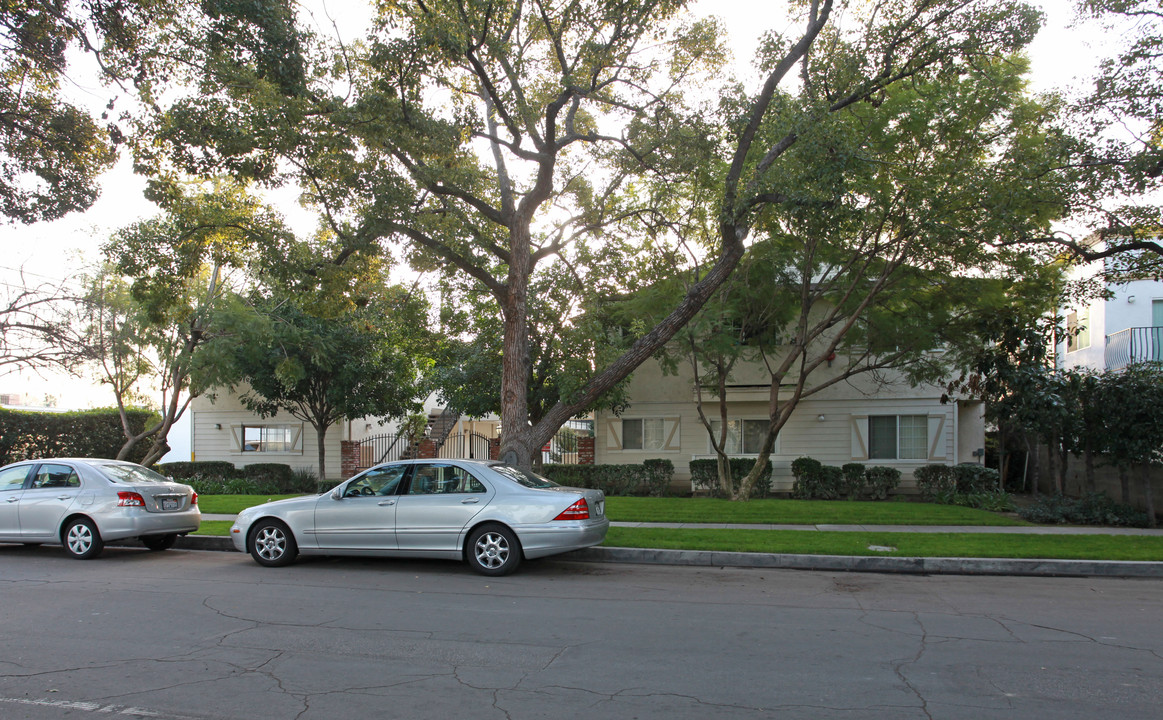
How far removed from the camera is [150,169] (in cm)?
1204

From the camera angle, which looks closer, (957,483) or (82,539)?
(82,539)

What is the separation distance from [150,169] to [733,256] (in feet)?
31.5

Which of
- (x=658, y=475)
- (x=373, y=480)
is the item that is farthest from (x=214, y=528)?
(x=658, y=475)

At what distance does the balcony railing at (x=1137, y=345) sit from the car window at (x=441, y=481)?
61.2ft

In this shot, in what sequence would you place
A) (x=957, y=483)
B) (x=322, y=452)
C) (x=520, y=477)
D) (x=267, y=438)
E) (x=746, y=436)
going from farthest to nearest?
1. (x=267, y=438)
2. (x=322, y=452)
3. (x=746, y=436)
4. (x=957, y=483)
5. (x=520, y=477)

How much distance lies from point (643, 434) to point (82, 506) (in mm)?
14688

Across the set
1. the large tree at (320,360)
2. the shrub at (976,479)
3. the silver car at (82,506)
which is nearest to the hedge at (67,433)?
the large tree at (320,360)

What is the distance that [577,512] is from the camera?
8.86 meters

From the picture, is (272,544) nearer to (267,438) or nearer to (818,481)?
(818,481)

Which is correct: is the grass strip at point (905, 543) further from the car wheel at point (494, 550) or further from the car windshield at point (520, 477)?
the car wheel at point (494, 550)

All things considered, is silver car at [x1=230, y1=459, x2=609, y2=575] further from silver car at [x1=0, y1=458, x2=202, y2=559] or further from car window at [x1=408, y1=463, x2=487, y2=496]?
silver car at [x1=0, y1=458, x2=202, y2=559]

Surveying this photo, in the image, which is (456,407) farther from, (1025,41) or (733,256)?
(1025,41)

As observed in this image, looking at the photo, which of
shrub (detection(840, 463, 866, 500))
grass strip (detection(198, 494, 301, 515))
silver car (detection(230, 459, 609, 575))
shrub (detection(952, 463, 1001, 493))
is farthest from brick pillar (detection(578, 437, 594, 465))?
silver car (detection(230, 459, 609, 575))

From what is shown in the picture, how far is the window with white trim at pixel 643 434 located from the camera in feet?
72.1
